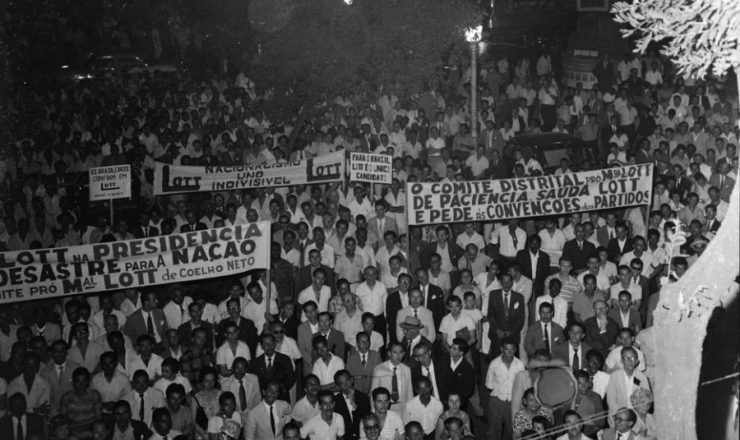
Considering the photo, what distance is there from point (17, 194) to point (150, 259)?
19.8ft

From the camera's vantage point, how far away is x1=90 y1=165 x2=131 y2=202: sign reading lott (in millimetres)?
14266

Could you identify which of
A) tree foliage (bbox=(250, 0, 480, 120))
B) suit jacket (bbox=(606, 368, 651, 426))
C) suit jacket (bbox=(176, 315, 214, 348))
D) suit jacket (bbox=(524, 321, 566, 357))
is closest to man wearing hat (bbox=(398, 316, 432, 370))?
suit jacket (bbox=(524, 321, 566, 357))

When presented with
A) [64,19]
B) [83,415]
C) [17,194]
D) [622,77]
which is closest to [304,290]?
[83,415]

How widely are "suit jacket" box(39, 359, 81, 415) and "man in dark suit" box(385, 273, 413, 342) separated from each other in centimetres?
366

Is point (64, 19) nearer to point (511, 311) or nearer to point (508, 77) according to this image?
point (508, 77)

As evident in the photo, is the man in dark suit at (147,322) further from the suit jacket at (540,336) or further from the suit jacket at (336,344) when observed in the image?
the suit jacket at (540,336)

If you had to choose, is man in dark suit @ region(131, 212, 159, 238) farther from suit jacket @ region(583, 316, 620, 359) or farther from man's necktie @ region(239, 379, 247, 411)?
suit jacket @ region(583, 316, 620, 359)

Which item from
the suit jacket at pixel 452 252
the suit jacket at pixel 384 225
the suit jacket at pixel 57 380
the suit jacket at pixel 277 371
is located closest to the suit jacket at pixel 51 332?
the suit jacket at pixel 57 380

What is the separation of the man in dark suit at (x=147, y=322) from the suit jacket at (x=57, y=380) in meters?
1.04

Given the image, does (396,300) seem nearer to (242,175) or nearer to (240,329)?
(240,329)

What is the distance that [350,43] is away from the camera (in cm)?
1819

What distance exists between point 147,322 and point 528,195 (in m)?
5.36

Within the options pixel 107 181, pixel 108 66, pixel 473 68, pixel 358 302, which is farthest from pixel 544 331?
pixel 108 66

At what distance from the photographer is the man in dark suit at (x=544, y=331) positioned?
10078mm
